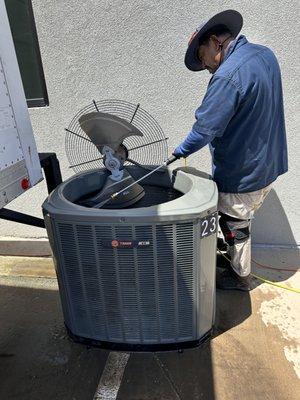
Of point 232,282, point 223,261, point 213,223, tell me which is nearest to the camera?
point 213,223

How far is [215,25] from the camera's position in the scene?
2.33 metres

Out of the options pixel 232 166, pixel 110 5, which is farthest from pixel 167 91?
pixel 232 166

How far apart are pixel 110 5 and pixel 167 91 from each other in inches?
34.3

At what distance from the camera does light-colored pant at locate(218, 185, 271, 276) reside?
2.59 metres

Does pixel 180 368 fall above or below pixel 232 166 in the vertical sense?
below

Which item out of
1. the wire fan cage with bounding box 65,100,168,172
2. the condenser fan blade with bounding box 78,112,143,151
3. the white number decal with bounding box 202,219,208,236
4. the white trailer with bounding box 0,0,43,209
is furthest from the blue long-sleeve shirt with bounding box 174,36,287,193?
the white trailer with bounding box 0,0,43,209

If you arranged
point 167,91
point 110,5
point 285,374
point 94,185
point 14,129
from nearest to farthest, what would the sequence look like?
point 14,129 < point 285,374 < point 94,185 < point 110,5 < point 167,91

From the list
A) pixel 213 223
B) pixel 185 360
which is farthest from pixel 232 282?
pixel 213 223

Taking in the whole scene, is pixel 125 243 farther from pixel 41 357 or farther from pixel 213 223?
pixel 41 357

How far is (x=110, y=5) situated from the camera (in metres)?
3.02

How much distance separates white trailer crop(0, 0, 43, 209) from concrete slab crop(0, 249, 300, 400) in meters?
1.21

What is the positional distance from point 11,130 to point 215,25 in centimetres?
149

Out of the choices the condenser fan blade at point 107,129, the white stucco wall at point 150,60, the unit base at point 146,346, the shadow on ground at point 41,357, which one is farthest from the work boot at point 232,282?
the condenser fan blade at point 107,129

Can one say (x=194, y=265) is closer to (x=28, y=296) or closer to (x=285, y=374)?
(x=285, y=374)
